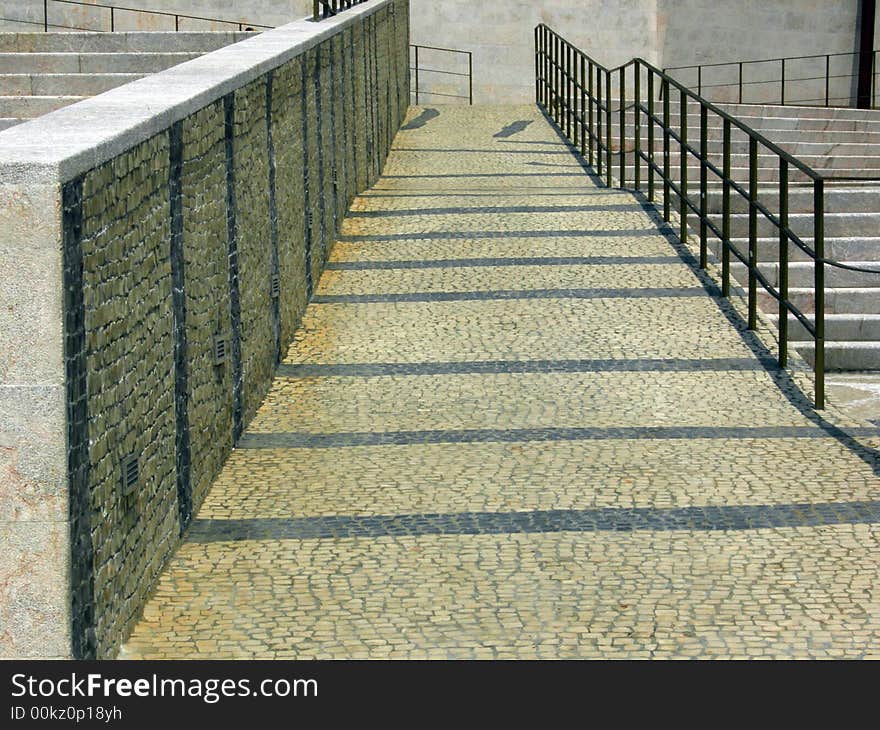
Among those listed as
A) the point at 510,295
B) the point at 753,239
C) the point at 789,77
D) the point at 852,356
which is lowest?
the point at 852,356

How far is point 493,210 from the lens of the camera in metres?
11.7

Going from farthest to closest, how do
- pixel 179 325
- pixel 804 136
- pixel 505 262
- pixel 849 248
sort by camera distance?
pixel 804 136
pixel 849 248
pixel 505 262
pixel 179 325

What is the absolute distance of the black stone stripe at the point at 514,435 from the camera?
6.93 metres

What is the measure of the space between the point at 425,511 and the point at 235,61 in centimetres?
260

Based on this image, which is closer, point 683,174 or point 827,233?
point 683,174

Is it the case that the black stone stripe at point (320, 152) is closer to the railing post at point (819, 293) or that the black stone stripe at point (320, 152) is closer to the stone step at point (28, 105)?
the stone step at point (28, 105)

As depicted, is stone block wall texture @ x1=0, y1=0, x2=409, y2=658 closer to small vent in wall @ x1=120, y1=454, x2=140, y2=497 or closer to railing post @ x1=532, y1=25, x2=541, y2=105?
small vent in wall @ x1=120, y1=454, x2=140, y2=497

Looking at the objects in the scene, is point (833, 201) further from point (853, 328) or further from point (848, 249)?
point (853, 328)

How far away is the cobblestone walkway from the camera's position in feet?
16.3

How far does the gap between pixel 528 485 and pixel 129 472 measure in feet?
6.66

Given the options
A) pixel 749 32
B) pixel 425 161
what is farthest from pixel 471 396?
pixel 749 32

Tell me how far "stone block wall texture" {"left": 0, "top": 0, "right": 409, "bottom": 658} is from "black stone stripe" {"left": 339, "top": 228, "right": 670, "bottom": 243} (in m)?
2.03

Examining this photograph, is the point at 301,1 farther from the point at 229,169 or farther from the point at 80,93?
the point at 229,169

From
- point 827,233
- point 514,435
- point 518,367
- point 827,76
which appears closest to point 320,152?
point 518,367
